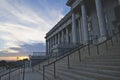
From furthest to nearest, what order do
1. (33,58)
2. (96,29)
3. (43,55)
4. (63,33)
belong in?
(63,33), (43,55), (33,58), (96,29)

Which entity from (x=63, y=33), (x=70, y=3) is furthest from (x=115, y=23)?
(x=63, y=33)

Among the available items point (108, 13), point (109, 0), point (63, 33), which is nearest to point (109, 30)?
point (108, 13)

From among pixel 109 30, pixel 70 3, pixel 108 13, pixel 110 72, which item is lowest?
pixel 110 72

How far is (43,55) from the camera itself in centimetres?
3086

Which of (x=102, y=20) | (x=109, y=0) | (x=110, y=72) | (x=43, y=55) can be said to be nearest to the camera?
(x=110, y=72)

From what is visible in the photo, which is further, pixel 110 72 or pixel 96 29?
pixel 96 29

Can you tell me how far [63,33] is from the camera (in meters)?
42.2

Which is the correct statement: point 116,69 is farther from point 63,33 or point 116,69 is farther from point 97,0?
→ point 63,33

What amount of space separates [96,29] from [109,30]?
167 inches

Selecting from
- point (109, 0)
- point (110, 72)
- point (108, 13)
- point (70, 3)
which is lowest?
point (110, 72)

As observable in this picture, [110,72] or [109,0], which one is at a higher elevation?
[109,0]

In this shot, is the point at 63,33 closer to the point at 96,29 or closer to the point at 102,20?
the point at 96,29

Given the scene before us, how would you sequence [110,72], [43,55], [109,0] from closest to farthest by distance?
[110,72] < [109,0] < [43,55]

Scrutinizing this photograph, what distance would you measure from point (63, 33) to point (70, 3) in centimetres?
1517
